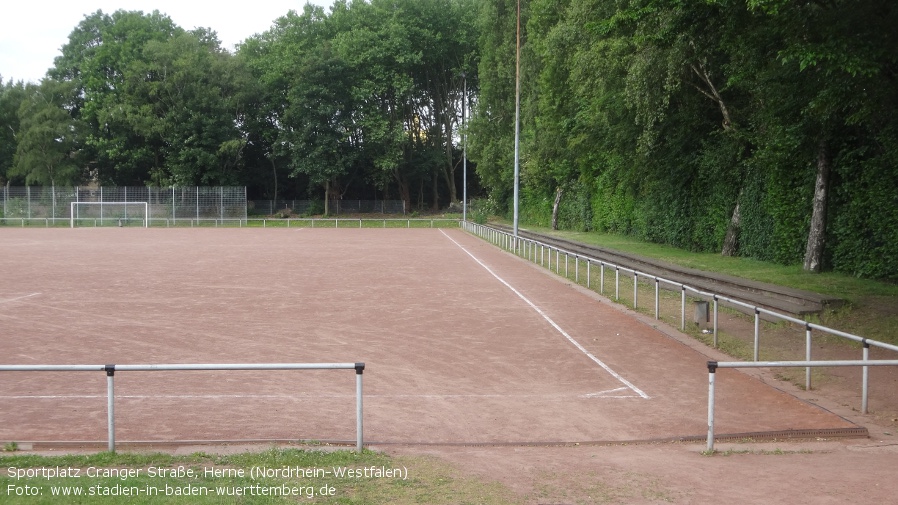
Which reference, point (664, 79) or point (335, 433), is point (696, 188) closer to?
point (664, 79)

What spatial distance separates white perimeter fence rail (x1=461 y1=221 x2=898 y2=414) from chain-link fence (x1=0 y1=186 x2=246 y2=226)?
2252 cm

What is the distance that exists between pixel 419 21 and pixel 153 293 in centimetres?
6103

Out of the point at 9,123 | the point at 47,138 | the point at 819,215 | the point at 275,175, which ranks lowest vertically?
the point at 819,215

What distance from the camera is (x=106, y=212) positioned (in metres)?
68.6

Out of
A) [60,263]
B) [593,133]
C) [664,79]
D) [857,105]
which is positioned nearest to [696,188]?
[593,133]

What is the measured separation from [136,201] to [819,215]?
60136 millimetres

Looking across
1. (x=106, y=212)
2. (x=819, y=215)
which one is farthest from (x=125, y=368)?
(x=106, y=212)

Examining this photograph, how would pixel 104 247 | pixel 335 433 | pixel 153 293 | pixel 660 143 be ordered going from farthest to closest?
pixel 104 247 < pixel 660 143 < pixel 153 293 < pixel 335 433

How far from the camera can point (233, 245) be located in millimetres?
41438

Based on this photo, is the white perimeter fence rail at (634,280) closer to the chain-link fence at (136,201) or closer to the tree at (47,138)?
the chain-link fence at (136,201)

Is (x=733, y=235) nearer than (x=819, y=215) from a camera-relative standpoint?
No

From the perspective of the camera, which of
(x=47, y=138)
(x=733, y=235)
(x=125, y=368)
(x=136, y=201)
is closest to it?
(x=125, y=368)

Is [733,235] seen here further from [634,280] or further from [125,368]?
[125,368]

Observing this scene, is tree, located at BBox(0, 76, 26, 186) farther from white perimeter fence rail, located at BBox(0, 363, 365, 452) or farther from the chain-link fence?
white perimeter fence rail, located at BBox(0, 363, 365, 452)
